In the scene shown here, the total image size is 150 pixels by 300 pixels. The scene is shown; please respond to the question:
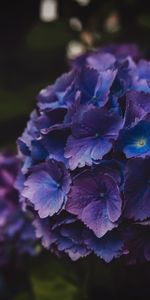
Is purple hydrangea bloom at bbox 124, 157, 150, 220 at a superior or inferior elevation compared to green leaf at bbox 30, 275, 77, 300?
superior

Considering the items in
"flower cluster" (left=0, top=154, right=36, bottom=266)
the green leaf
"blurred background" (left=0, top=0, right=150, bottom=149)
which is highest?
"blurred background" (left=0, top=0, right=150, bottom=149)

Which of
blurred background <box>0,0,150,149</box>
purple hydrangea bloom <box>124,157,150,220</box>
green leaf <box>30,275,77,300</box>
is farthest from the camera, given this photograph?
blurred background <box>0,0,150,149</box>

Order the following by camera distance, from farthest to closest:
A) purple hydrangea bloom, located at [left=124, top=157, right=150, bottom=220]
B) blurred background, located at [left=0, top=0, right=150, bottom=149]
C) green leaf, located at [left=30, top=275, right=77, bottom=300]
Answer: blurred background, located at [left=0, top=0, right=150, bottom=149] → green leaf, located at [left=30, top=275, right=77, bottom=300] → purple hydrangea bloom, located at [left=124, top=157, right=150, bottom=220]

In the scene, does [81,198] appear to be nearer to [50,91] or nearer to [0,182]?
[50,91]

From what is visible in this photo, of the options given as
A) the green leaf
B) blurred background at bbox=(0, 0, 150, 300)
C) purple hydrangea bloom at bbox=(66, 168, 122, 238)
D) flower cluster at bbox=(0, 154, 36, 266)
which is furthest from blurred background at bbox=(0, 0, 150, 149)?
purple hydrangea bloom at bbox=(66, 168, 122, 238)

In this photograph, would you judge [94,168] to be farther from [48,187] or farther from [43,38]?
[43,38]

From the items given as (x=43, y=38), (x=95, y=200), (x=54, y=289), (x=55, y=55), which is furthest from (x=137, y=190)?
(x=55, y=55)

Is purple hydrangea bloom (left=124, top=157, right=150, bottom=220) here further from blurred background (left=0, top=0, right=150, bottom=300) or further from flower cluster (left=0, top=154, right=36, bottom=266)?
flower cluster (left=0, top=154, right=36, bottom=266)

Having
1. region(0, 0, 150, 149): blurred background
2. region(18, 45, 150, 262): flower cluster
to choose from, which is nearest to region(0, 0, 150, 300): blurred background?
region(0, 0, 150, 149): blurred background

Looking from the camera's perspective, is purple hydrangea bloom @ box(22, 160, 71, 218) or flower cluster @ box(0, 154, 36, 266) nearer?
purple hydrangea bloom @ box(22, 160, 71, 218)
